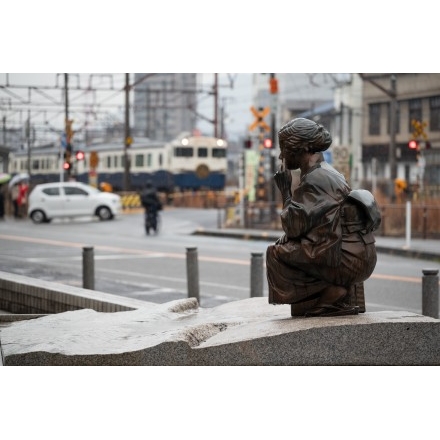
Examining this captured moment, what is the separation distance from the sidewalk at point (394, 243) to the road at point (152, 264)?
1.44 feet

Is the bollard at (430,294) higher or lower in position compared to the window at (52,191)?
lower

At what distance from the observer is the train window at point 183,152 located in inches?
2024

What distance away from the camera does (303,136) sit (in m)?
8.12

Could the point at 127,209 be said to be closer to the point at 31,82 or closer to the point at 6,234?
the point at 6,234

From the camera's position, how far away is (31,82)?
13758 mm

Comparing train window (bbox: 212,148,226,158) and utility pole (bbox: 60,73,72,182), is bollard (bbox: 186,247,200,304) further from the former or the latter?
train window (bbox: 212,148,226,158)

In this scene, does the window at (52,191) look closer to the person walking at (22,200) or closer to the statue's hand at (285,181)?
the person walking at (22,200)

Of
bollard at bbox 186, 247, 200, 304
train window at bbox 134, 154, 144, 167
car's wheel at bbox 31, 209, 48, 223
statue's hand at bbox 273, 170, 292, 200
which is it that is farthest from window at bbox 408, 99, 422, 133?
train window at bbox 134, 154, 144, 167

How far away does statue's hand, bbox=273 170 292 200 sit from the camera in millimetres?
8500

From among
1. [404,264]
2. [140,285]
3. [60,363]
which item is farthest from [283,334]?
[404,264]

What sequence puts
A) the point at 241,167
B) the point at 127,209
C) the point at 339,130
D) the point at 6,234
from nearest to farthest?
the point at 6,234
the point at 241,167
the point at 127,209
the point at 339,130

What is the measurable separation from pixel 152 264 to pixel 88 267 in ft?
18.5

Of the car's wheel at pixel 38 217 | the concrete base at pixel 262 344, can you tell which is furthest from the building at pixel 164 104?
the concrete base at pixel 262 344

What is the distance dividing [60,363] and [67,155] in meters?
15.1
